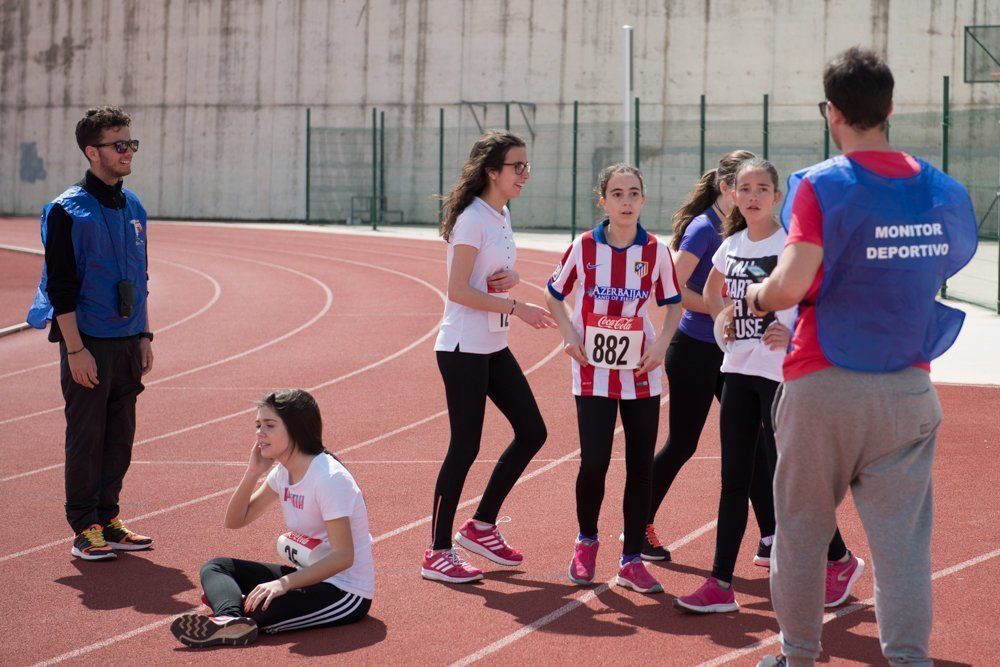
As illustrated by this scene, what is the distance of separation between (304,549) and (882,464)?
7.48 feet

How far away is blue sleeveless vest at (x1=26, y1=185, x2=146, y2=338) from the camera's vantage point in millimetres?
5426

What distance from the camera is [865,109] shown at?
3137mm

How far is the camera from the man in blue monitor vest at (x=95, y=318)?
5367 millimetres

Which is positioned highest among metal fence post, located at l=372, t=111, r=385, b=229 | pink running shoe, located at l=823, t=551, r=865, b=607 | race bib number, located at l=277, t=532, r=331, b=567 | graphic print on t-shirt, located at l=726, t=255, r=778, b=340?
metal fence post, located at l=372, t=111, r=385, b=229

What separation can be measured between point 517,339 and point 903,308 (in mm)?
9552

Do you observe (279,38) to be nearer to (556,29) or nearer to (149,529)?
(556,29)

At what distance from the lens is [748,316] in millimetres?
4656

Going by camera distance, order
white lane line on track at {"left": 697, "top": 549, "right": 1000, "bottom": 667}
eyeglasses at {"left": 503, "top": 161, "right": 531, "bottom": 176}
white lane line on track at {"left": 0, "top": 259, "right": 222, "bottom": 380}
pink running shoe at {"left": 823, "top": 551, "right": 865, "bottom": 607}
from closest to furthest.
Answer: white lane line on track at {"left": 697, "top": 549, "right": 1000, "bottom": 667}, pink running shoe at {"left": 823, "top": 551, "right": 865, "bottom": 607}, eyeglasses at {"left": 503, "top": 161, "right": 531, "bottom": 176}, white lane line on track at {"left": 0, "top": 259, "right": 222, "bottom": 380}

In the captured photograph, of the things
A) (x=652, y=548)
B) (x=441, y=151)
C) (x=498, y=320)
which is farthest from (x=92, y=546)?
(x=441, y=151)

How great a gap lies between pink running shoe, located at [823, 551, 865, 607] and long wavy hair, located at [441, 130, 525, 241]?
212 centimetres

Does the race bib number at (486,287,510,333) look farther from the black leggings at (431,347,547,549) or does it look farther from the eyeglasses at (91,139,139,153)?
the eyeglasses at (91,139,139,153)

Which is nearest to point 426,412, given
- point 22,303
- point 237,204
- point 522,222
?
point 22,303

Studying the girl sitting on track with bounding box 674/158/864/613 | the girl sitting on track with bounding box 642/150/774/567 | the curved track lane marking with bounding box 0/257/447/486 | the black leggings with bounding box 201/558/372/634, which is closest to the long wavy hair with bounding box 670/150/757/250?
the girl sitting on track with bounding box 642/150/774/567

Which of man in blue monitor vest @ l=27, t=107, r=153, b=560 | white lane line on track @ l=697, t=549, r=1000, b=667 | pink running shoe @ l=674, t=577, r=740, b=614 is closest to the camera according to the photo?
white lane line on track @ l=697, t=549, r=1000, b=667
